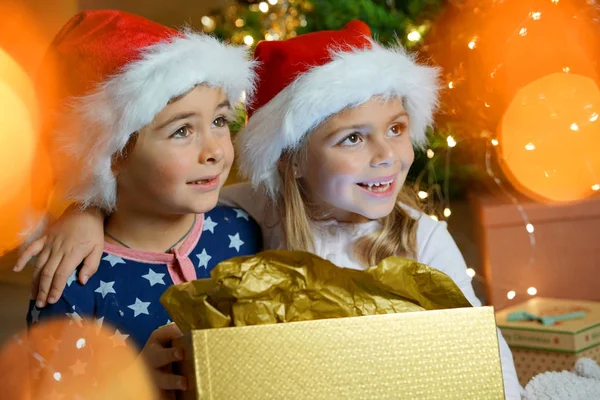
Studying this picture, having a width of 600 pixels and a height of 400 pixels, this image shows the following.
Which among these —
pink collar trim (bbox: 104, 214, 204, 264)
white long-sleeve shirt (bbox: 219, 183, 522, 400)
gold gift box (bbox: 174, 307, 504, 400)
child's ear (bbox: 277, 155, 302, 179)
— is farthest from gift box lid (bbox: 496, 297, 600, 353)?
gold gift box (bbox: 174, 307, 504, 400)

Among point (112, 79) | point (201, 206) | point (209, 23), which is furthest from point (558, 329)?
point (209, 23)

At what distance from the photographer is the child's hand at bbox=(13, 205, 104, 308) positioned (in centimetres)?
118

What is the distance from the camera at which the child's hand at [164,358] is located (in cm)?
83

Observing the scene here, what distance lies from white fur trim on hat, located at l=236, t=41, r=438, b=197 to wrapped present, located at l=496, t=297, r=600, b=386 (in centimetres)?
59

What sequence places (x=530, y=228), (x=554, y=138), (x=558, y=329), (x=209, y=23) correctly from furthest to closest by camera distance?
(x=209, y=23)
(x=530, y=228)
(x=554, y=138)
(x=558, y=329)

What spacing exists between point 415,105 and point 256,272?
718mm

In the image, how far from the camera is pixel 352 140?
1.34m

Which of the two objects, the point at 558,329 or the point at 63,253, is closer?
the point at 63,253

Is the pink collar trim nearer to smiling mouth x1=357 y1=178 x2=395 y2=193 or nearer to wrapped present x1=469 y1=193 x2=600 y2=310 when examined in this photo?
smiling mouth x1=357 y1=178 x2=395 y2=193

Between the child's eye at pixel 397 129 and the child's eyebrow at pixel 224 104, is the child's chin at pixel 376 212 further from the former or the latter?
the child's eyebrow at pixel 224 104

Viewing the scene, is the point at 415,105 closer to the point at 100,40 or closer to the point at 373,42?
the point at 373,42

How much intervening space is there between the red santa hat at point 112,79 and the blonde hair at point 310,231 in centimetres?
23

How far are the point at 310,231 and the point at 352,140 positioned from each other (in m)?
0.21

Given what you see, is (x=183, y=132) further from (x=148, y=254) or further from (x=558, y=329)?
(x=558, y=329)
